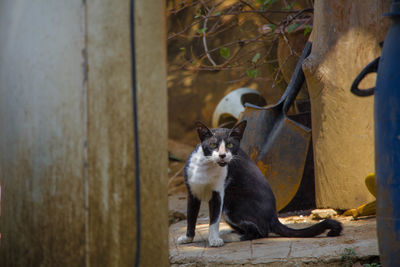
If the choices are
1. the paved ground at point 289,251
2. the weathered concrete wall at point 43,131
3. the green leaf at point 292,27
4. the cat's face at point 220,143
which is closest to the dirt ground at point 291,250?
the paved ground at point 289,251

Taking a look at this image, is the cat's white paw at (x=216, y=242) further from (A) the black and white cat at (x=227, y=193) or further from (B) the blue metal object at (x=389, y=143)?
(B) the blue metal object at (x=389, y=143)

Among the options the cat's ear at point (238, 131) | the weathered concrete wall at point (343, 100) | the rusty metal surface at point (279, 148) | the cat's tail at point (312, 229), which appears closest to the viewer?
the cat's tail at point (312, 229)

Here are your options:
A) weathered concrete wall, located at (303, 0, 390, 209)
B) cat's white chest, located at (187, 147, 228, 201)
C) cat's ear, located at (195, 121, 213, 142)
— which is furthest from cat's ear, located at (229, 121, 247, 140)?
weathered concrete wall, located at (303, 0, 390, 209)

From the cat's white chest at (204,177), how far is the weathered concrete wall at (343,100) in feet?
3.07

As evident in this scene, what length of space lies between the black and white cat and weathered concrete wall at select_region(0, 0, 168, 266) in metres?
1.44

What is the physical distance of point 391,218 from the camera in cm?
188

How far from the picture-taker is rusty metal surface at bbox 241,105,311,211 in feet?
12.8

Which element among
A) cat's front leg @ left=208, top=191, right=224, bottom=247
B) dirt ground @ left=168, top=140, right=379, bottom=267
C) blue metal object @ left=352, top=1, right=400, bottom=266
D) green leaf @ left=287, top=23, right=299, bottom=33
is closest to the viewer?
blue metal object @ left=352, top=1, right=400, bottom=266

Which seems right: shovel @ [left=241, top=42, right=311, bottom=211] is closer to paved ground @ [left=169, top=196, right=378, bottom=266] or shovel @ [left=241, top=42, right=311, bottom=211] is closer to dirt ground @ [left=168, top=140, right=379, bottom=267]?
dirt ground @ [left=168, top=140, right=379, bottom=267]

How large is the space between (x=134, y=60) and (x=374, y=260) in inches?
66.8

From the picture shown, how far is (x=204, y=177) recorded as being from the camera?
303 cm

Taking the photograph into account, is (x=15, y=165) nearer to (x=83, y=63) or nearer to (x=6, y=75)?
(x=6, y=75)

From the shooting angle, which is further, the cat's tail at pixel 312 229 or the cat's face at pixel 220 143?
the cat's face at pixel 220 143

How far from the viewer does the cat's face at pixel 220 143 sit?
301cm
